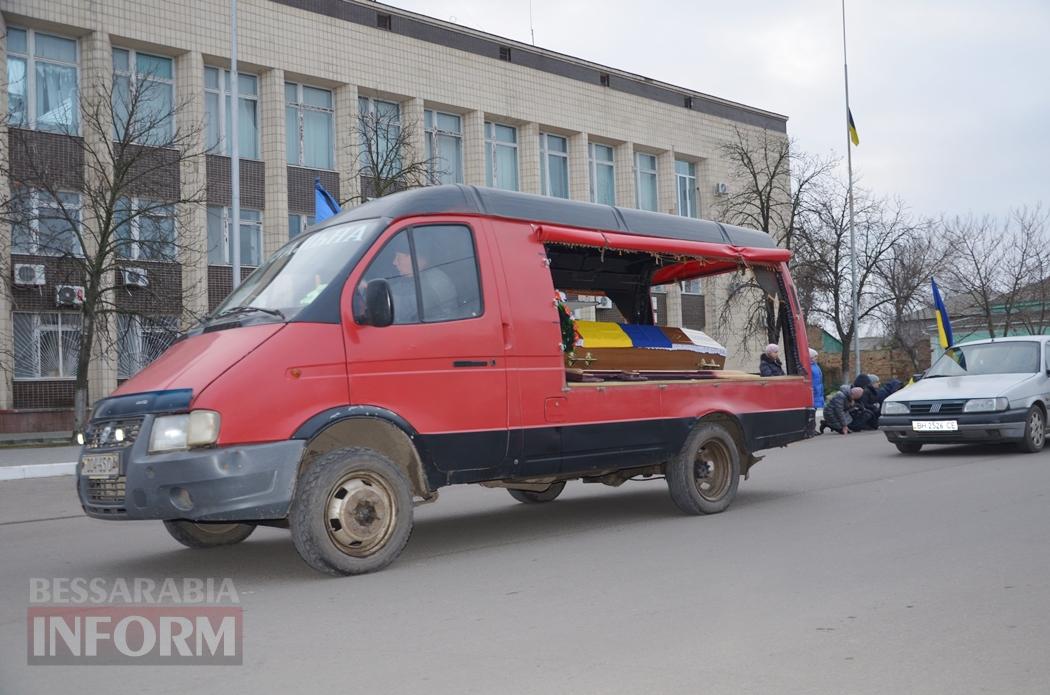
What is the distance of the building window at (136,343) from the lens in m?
26.9

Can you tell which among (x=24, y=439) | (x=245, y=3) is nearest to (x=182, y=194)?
(x=245, y=3)

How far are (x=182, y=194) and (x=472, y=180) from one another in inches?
449

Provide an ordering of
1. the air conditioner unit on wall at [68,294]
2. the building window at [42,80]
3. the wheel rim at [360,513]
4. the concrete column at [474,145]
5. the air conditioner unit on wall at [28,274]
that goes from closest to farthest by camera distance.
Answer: the wheel rim at [360,513], the air conditioner unit on wall at [28,274], the air conditioner unit on wall at [68,294], the building window at [42,80], the concrete column at [474,145]

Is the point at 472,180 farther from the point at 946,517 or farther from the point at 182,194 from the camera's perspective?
the point at 946,517

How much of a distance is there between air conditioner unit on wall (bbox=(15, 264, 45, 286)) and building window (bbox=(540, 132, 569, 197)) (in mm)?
19003

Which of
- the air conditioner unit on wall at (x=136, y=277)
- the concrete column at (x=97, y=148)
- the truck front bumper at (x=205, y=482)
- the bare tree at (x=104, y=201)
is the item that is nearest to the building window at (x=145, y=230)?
the bare tree at (x=104, y=201)

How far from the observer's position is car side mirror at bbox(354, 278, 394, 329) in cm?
692

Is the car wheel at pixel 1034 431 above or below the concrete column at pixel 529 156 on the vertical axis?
below

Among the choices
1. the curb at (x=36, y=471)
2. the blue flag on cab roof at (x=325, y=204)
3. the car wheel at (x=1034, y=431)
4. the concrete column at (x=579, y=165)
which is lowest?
the curb at (x=36, y=471)

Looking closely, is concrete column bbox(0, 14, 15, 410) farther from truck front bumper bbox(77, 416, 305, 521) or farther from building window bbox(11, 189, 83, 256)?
truck front bumper bbox(77, 416, 305, 521)

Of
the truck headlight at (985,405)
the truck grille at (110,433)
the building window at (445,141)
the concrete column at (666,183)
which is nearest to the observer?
the truck grille at (110,433)

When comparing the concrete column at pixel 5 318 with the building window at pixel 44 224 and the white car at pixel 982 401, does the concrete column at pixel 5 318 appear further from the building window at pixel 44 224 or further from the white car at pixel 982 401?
the white car at pixel 982 401

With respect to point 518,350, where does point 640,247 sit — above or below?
above

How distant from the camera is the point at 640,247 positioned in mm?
9188
